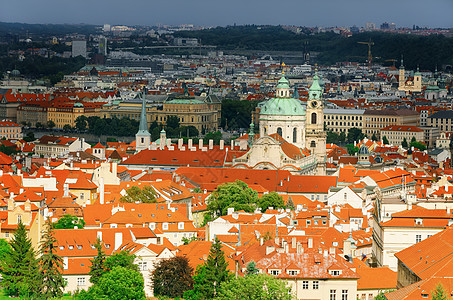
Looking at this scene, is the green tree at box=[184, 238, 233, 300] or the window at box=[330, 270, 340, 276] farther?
the green tree at box=[184, 238, 233, 300]

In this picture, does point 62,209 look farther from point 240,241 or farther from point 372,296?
point 372,296

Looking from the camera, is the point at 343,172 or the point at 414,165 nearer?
the point at 343,172

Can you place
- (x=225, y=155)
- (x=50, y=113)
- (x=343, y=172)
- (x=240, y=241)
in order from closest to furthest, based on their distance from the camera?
1. (x=240, y=241)
2. (x=343, y=172)
3. (x=225, y=155)
4. (x=50, y=113)

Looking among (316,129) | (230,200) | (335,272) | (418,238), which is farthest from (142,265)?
(316,129)

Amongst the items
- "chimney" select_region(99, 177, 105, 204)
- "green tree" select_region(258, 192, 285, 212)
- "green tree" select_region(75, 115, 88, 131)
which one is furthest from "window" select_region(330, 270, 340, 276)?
"green tree" select_region(75, 115, 88, 131)

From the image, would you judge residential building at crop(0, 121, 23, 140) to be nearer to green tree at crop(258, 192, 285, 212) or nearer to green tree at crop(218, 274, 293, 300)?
green tree at crop(258, 192, 285, 212)

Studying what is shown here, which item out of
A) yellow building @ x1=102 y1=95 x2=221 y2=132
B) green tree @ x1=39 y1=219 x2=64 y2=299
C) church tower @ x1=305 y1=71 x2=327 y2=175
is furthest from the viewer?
yellow building @ x1=102 y1=95 x2=221 y2=132

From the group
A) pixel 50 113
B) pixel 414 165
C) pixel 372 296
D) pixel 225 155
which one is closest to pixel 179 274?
pixel 372 296
